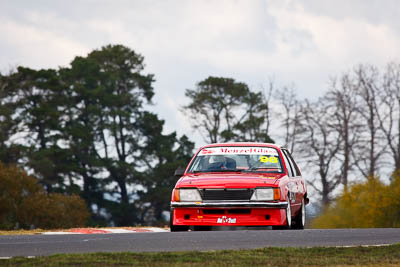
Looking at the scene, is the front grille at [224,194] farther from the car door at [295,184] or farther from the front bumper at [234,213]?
the car door at [295,184]

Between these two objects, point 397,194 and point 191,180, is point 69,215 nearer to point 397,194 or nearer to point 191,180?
point 397,194

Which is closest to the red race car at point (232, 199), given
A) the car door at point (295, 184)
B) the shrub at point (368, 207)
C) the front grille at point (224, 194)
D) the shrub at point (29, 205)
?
the front grille at point (224, 194)

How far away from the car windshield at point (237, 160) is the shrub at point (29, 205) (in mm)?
33071

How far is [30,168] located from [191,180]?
161ft

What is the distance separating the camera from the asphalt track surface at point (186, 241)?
12.3 meters

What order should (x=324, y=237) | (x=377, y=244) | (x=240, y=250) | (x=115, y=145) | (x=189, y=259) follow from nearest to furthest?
(x=189, y=259), (x=240, y=250), (x=377, y=244), (x=324, y=237), (x=115, y=145)

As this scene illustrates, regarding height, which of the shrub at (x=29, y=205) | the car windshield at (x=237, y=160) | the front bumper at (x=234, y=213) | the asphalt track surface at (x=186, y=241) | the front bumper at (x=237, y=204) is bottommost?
the asphalt track surface at (x=186, y=241)

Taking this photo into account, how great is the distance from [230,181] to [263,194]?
591mm

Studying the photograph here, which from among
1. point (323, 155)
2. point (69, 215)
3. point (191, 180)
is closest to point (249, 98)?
point (323, 155)

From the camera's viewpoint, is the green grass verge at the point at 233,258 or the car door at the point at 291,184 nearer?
the green grass verge at the point at 233,258

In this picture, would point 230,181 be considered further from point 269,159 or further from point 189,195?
point 269,159

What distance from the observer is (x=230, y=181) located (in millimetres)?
14773

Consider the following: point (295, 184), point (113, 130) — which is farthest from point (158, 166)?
point (295, 184)

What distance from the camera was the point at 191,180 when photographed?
1498 centimetres
